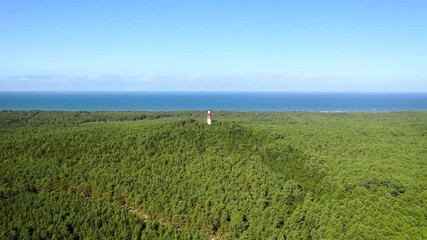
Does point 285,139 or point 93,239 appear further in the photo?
point 285,139

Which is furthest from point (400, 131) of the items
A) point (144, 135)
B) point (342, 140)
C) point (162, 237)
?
point (162, 237)

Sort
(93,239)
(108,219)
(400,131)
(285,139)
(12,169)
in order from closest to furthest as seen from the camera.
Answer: (93,239) → (108,219) → (12,169) → (285,139) → (400,131)

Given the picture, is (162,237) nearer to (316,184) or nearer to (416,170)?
(316,184)

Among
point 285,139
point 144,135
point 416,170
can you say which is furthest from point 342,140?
point 144,135

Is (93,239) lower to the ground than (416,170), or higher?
lower

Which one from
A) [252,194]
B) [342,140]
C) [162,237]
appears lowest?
[162,237]

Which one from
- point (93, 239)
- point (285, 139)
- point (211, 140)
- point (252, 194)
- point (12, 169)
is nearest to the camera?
point (93, 239)
